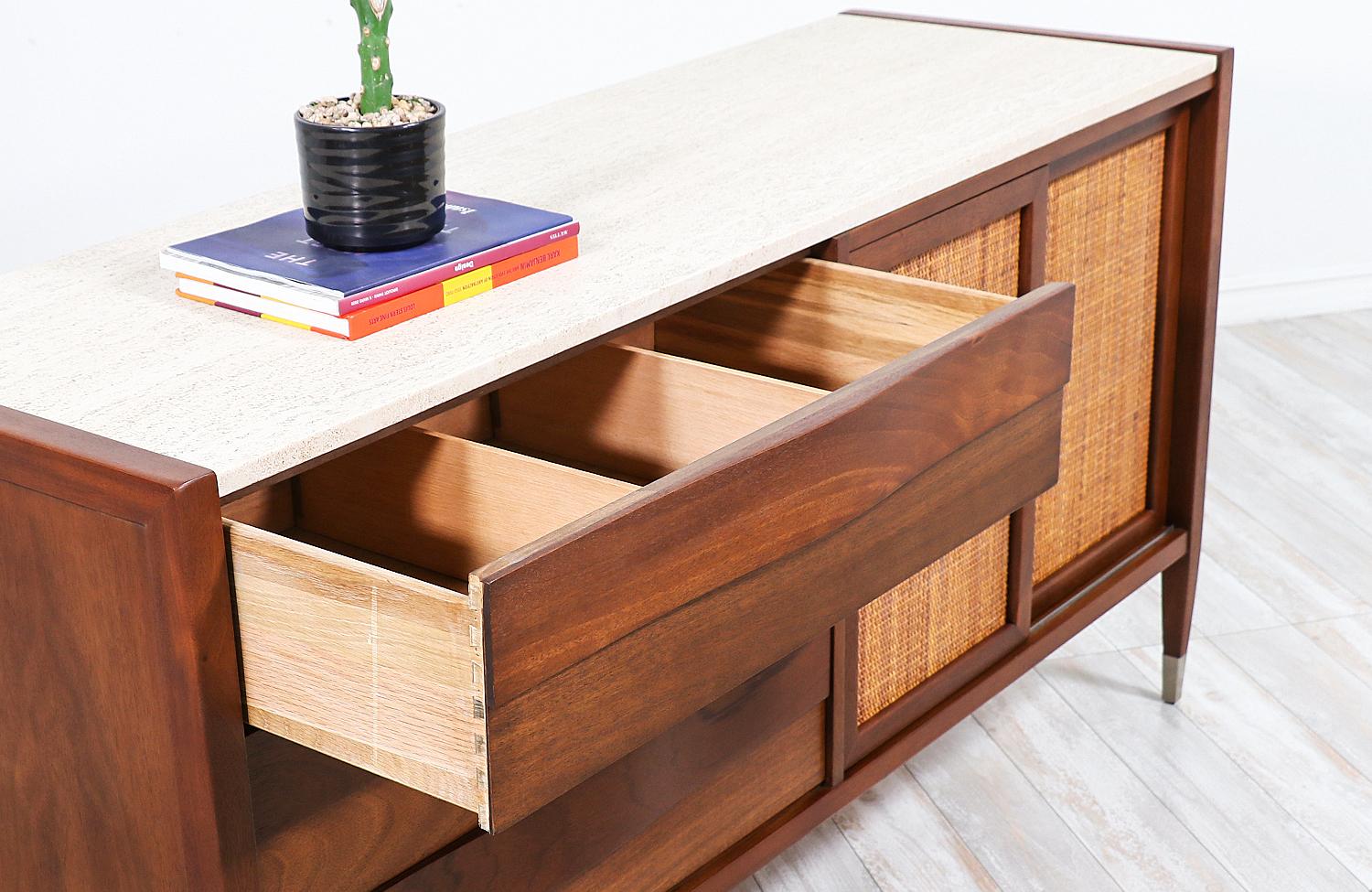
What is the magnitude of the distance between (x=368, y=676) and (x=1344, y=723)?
1585 millimetres

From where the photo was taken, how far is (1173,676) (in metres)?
2.11

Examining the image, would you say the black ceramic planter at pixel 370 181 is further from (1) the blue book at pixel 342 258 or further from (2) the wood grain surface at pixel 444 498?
(2) the wood grain surface at pixel 444 498

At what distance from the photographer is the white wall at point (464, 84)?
257cm

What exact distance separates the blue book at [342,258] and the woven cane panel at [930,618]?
57 centimetres

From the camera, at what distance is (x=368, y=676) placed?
2.92ft

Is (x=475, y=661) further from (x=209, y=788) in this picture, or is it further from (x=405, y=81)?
(x=405, y=81)

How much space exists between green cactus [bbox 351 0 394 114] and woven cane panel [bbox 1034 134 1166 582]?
2.74 feet

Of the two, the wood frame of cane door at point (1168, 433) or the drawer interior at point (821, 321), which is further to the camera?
the wood frame of cane door at point (1168, 433)

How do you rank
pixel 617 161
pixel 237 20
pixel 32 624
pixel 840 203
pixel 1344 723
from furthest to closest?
pixel 237 20
pixel 1344 723
pixel 617 161
pixel 840 203
pixel 32 624

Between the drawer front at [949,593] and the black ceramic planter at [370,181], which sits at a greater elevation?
the black ceramic planter at [370,181]

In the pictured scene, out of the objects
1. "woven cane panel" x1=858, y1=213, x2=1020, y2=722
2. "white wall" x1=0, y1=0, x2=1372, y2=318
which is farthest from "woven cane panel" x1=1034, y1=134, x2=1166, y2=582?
"white wall" x1=0, y1=0, x2=1372, y2=318

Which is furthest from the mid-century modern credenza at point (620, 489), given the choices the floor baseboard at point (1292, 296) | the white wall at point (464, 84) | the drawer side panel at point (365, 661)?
the floor baseboard at point (1292, 296)

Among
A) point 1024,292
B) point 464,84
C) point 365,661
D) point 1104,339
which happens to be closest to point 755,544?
point 365,661

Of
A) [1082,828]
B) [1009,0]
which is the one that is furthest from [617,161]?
[1009,0]
